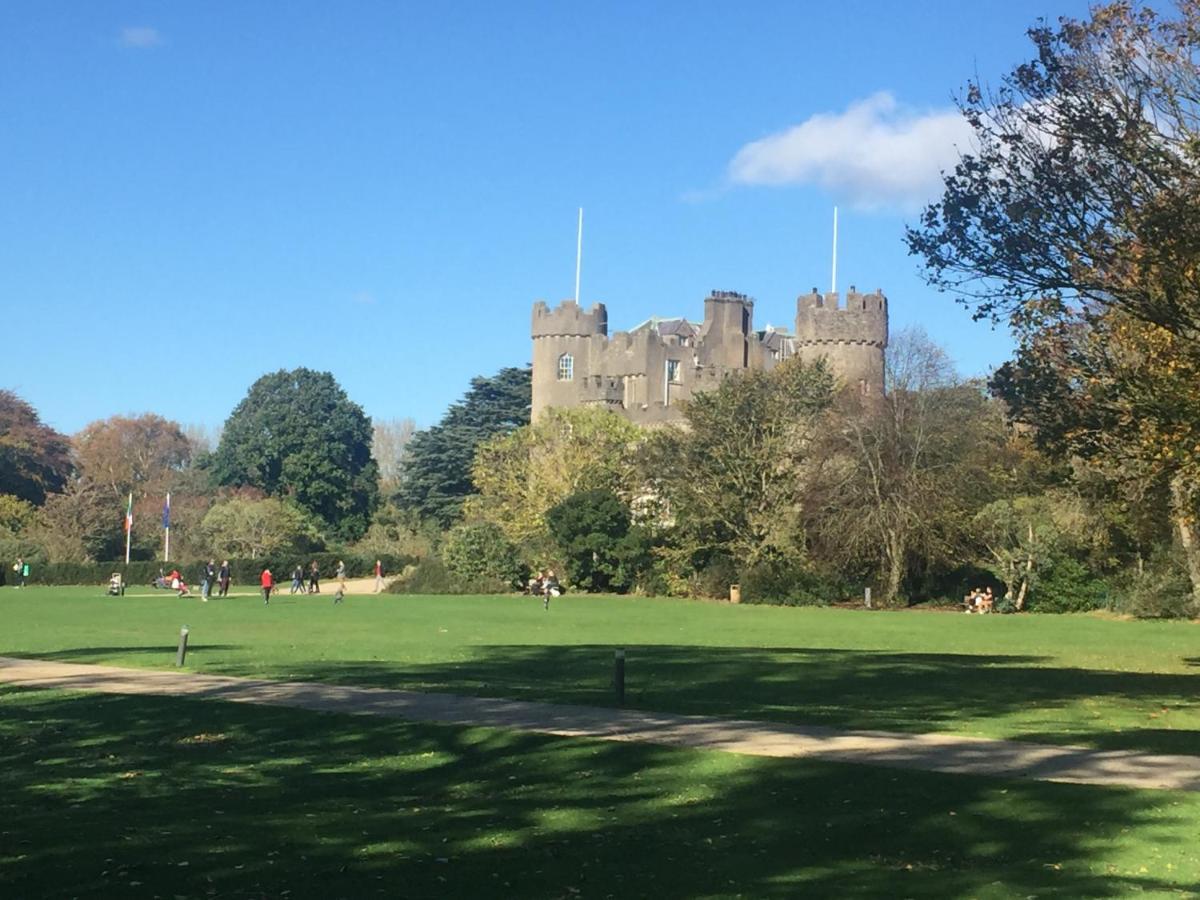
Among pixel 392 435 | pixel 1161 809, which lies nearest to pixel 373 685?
pixel 1161 809

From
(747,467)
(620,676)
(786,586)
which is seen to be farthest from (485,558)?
(620,676)

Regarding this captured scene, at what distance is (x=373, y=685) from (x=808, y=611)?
36877 mm

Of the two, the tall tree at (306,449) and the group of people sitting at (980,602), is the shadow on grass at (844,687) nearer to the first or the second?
the group of people sitting at (980,602)

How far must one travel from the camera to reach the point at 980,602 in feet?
193

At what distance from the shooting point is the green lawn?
18078 mm

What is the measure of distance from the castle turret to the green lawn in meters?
49.3

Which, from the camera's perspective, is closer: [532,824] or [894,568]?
[532,824]

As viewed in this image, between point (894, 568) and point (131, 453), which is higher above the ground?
point (131, 453)

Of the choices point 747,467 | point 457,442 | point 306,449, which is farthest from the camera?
point 306,449

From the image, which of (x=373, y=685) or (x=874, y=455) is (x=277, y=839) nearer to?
(x=373, y=685)

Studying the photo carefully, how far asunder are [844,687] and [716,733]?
6424 millimetres

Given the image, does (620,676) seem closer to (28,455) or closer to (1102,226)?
(1102,226)

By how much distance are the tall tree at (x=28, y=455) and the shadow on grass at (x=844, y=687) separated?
75.5 m

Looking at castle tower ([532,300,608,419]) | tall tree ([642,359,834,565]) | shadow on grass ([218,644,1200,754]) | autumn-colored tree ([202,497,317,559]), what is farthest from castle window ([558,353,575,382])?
shadow on grass ([218,644,1200,754])
